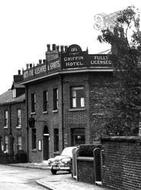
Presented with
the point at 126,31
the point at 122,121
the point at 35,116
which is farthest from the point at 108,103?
the point at 35,116

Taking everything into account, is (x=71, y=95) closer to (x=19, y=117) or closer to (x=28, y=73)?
(x=28, y=73)

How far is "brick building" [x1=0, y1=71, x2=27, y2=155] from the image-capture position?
53031 millimetres

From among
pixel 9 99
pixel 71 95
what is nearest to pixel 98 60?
pixel 71 95

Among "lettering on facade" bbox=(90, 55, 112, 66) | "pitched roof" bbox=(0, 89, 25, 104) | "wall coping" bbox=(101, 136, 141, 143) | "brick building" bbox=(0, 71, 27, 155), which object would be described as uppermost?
"lettering on facade" bbox=(90, 55, 112, 66)

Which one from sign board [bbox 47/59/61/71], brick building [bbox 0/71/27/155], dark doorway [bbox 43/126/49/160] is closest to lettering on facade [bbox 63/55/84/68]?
sign board [bbox 47/59/61/71]

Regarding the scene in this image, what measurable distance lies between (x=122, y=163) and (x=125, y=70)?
3.68m

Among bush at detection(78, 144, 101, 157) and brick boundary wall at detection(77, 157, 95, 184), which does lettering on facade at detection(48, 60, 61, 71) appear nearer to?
bush at detection(78, 144, 101, 157)

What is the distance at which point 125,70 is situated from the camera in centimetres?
2016

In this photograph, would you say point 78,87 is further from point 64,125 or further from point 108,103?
point 108,103

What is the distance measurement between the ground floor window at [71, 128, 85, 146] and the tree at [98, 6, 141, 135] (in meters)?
21.4

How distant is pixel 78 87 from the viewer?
42.7m

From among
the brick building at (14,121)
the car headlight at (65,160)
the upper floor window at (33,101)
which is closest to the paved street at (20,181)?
the car headlight at (65,160)

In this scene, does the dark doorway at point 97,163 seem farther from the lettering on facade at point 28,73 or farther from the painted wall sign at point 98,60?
the lettering on facade at point 28,73

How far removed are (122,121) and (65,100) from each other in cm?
2281
